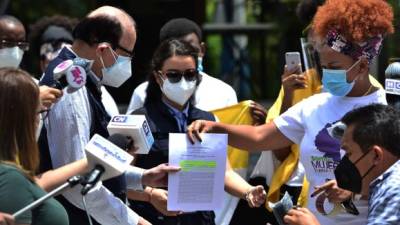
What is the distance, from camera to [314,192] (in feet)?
14.2

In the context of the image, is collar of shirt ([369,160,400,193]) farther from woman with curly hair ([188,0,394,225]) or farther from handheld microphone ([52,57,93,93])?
handheld microphone ([52,57,93,93])

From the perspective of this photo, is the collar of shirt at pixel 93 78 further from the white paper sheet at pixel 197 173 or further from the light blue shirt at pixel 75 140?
the white paper sheet at pixel 197 173

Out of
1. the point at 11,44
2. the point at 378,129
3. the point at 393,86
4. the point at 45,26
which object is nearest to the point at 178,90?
the point at 393,86

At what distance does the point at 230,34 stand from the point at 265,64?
23.8 inches

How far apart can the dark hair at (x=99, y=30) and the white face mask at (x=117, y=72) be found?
96mm

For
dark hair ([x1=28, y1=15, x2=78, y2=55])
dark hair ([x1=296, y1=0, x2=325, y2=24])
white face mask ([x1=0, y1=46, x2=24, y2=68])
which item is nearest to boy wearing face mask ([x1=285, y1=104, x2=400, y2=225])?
dark hair ([x1=296, y1=0, x2=325, y2=24])

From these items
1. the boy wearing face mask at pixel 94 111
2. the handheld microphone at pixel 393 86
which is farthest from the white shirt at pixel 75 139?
the handheld microphone at pixel 393 86

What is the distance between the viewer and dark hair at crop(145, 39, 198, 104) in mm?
4930

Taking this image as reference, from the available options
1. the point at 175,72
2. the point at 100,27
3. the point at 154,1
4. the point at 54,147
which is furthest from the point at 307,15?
the point at 154,1

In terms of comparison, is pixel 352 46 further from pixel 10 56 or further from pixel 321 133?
pixel 10 56

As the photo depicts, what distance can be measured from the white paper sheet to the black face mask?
0.77 metres

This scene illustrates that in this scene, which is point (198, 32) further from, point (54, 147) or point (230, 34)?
point (230, 34)

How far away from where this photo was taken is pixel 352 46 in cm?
453

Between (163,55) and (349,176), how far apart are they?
4.89 feet
